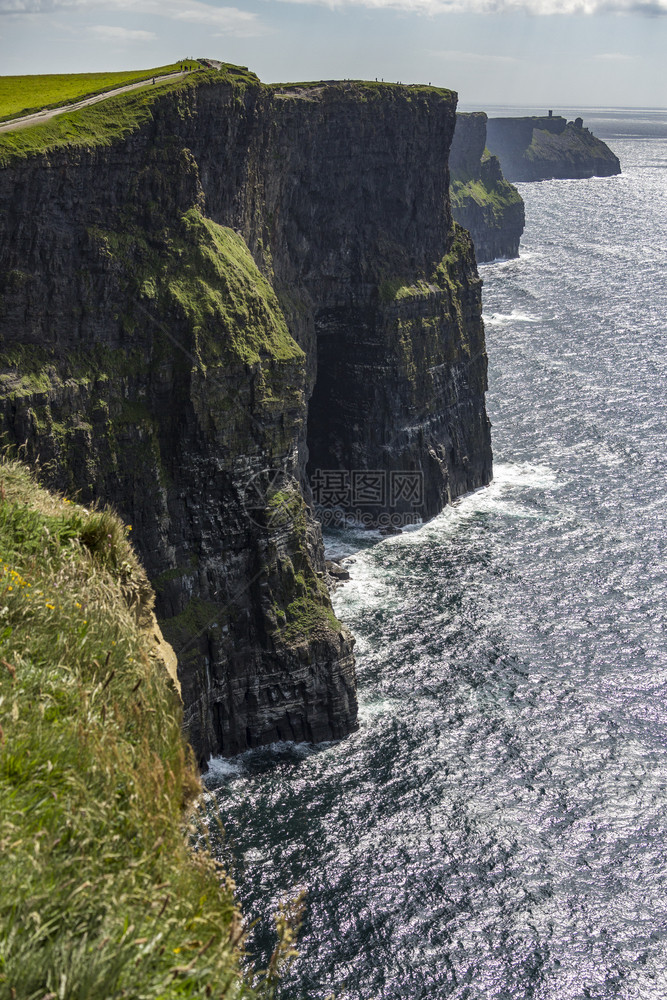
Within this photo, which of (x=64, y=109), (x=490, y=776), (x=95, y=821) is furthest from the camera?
(x=64, y=109)

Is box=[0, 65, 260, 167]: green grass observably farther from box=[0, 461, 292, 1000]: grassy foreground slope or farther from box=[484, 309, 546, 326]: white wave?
box=[484, 309, 546, 326]: white wave

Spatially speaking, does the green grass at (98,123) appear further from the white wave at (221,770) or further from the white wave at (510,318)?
the white wave at (510,318)

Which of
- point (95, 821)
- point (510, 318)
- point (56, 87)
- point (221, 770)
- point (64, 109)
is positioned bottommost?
point (221, 770)

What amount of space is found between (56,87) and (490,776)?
6077 centimetres

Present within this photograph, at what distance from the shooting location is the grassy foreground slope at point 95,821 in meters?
10.5

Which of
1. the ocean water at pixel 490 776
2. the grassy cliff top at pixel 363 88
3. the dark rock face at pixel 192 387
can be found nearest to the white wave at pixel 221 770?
the ocean water at pixel 490 776

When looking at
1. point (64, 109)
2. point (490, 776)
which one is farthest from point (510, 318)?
point (490, 776)

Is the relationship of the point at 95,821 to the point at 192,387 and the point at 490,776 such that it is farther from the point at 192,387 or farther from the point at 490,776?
the point at 490,776

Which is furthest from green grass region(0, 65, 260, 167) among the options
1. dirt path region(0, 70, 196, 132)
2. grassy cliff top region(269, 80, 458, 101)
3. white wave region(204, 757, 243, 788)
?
white wave region(204, 757, 243, 788)

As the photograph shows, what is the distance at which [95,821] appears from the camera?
1228 cm

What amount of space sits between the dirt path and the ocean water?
4326 cm

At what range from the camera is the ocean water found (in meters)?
48.1

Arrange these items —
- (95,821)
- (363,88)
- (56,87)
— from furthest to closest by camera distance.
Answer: (363,88) < (56,87) < (95,821)

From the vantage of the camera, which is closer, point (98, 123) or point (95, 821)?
point (95, 821)
